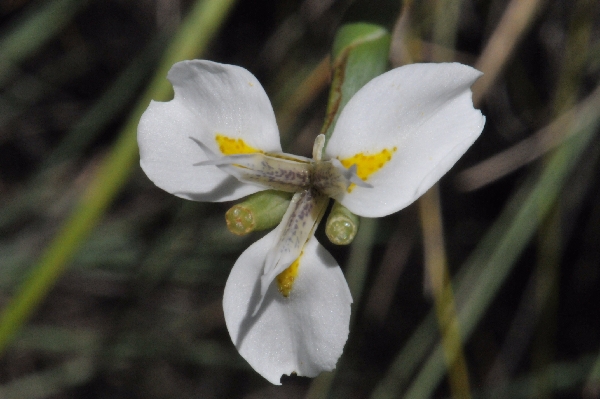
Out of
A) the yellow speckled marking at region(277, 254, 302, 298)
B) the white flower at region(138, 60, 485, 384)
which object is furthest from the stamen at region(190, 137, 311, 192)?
the yellow speckled marking at region(277, 254, 302, 298)

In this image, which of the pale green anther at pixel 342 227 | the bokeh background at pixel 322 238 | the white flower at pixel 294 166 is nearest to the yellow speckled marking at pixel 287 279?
the white flower at pixel 294 166

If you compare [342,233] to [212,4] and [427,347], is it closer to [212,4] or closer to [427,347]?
[212,4]

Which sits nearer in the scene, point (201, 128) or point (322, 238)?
point (201, 128)

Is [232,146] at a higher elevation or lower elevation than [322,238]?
higher

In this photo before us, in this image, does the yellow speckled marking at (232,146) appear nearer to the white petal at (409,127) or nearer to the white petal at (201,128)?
the white petal at (201,128)

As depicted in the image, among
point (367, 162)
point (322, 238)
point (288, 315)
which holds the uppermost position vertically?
point (367, 162)

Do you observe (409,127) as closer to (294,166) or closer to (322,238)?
(294,166)

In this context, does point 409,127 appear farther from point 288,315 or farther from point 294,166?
point 288,315

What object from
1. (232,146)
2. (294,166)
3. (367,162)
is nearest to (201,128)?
(232,146)
